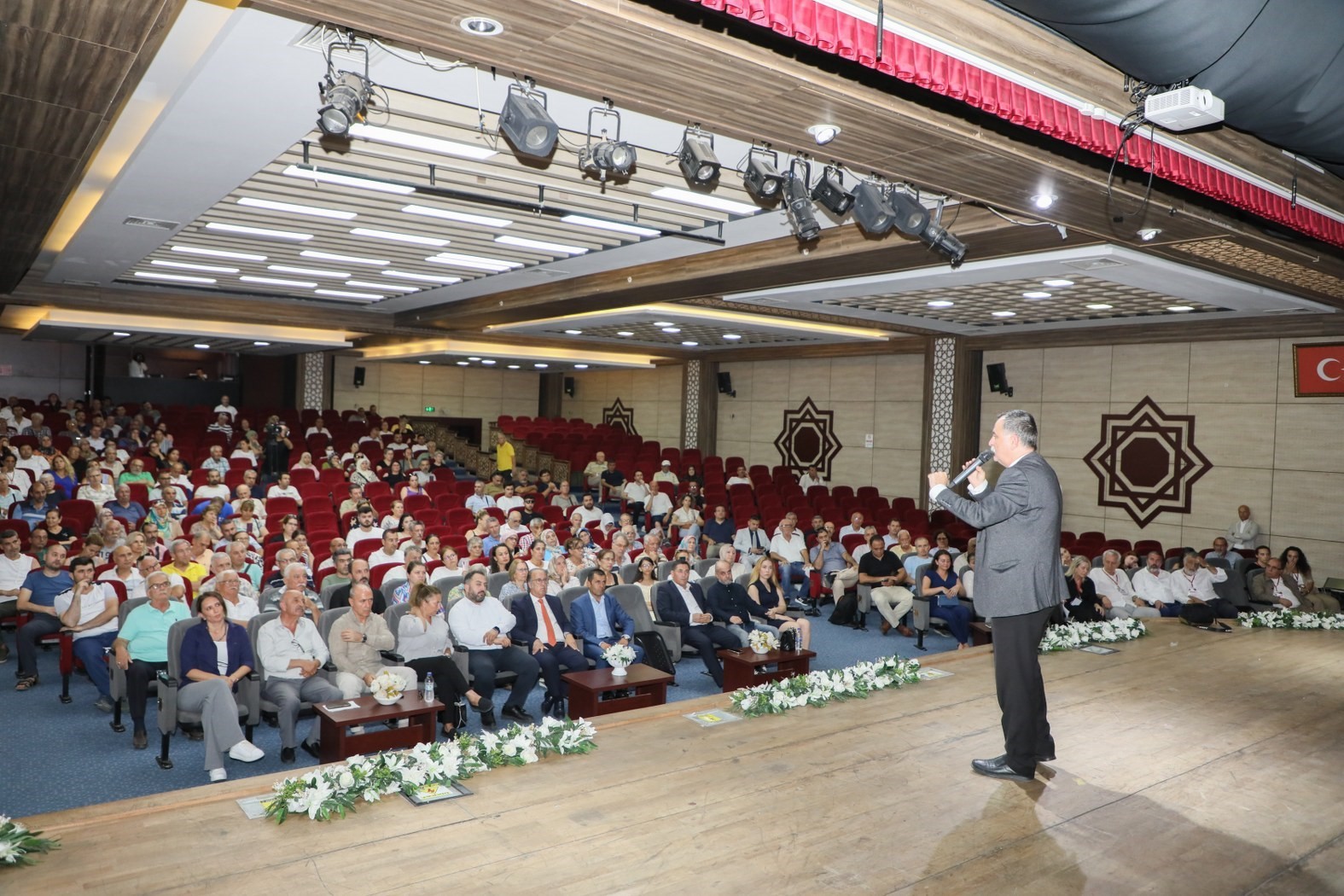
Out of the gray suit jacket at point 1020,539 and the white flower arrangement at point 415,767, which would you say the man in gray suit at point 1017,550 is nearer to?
the gray suit jacket at point 1020,539

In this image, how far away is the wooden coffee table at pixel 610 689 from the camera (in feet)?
17.8

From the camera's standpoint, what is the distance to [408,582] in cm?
686

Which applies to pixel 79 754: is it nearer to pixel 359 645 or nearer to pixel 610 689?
pixel 359 645

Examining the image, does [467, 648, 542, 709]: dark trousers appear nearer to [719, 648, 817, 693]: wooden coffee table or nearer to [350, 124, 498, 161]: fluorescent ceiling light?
[719, 648, 817, 693]: wooden coffee table

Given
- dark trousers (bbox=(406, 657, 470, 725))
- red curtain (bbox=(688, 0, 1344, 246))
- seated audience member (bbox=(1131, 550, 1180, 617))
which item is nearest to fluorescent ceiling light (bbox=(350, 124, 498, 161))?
red curtain (bbox=(688, 0, 1344, 246))

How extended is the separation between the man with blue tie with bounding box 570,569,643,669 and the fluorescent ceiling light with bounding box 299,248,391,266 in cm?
380

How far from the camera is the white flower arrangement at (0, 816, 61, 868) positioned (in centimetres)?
260

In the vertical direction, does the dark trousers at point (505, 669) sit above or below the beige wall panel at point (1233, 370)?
below

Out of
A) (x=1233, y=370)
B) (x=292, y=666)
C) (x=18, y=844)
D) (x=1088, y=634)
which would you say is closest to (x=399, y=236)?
(x=292, y=666)

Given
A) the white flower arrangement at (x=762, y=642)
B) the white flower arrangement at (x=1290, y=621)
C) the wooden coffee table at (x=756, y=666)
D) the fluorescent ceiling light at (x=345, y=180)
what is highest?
the fluorescent ceiling light at (x=345, y=180)

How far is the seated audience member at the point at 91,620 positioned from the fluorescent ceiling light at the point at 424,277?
4.00 metres

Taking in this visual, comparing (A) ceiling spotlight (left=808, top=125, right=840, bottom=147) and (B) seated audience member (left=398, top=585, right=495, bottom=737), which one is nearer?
(A) ceiling spotlight (left=808, top=125, right=840, bottom=147)

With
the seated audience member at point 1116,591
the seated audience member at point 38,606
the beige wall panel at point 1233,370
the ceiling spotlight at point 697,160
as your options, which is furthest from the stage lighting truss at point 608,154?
the beige wall panel at point 1233,370

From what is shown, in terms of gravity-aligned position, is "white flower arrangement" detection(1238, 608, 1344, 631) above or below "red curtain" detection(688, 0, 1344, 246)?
below
